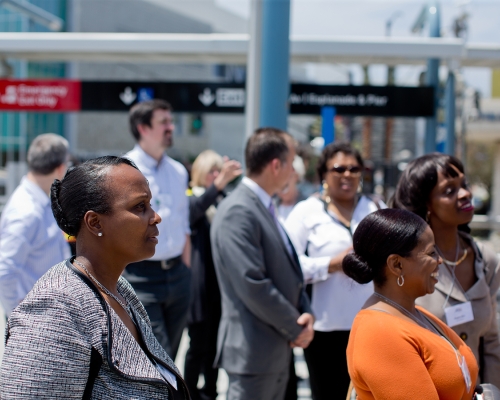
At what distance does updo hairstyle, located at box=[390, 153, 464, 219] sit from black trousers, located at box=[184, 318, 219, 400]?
2.50 meters

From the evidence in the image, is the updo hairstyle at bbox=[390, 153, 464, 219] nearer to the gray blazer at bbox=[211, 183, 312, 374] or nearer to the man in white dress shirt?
the gray blazer at bbox=[211, 183, 312, 374]

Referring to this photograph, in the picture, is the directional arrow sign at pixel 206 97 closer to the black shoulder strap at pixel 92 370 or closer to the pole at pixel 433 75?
the pole at pixel 433 75

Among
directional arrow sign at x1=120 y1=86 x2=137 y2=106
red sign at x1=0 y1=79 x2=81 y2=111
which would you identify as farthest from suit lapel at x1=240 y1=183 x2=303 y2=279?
red sign at x1=0 y1=79 x2=81 y2=111

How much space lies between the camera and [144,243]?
182 cm

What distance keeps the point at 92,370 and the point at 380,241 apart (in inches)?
47.4

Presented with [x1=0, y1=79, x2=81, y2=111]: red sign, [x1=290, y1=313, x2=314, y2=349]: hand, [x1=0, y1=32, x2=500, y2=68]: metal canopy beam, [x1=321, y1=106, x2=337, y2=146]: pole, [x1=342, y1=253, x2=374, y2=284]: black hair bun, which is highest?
[x1=0, y1=32, x2=500, y2=68]: metal canopy beam

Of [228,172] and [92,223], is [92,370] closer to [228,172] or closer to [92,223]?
[92,223]

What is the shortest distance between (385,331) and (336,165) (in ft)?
6.46

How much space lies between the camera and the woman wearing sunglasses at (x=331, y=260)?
3607mm

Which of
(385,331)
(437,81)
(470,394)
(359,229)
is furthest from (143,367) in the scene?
(437,81)

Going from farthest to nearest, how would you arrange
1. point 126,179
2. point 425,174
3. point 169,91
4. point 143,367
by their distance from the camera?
1. point 169,91
2. point 425,174
3. point 126,179
4. point 143,367

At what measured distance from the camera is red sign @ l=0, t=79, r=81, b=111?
26.5ft

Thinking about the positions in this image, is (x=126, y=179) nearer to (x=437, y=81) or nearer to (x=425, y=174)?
(x=425, y=174)

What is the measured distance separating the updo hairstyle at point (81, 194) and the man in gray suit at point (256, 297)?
1.62m
